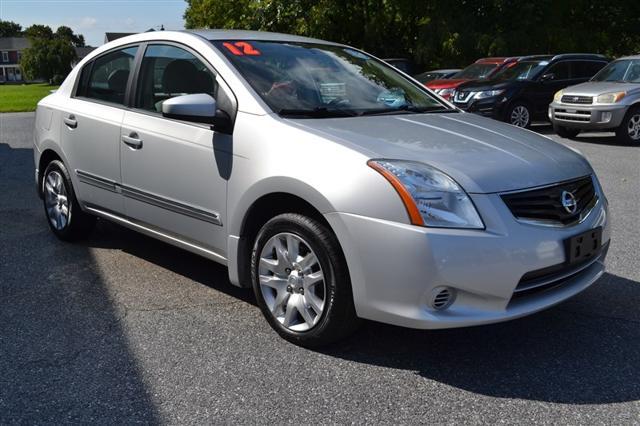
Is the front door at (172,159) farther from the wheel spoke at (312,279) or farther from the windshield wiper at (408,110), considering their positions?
the windshield wiper at (408,110)

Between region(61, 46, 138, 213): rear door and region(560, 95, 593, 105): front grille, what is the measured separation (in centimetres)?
994

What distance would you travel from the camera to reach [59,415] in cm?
288

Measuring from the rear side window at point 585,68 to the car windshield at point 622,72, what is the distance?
1696 millimetres

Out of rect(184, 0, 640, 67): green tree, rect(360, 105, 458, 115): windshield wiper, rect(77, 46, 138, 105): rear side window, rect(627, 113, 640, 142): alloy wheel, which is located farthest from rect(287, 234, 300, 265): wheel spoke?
rect(184, 0, 640, 67): green tree

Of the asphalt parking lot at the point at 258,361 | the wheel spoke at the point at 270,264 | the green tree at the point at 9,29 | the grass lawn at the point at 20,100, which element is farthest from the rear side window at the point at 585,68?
the green tree at the point at 9,29

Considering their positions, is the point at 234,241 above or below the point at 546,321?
above

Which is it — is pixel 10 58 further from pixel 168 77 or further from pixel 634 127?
pixel 168 77

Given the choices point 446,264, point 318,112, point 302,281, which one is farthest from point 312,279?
point 318,112

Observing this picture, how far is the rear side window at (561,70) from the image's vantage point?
15097 mm

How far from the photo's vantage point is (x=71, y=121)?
5.11 metres

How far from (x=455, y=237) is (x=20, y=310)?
264cm

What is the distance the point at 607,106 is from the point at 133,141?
10332mm

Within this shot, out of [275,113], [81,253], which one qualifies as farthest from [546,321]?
[81,253]

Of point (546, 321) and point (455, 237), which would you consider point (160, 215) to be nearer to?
point (455, 237)
